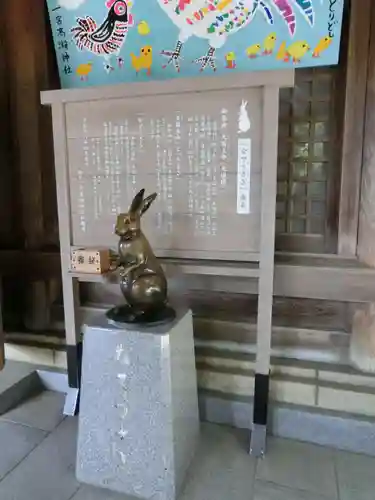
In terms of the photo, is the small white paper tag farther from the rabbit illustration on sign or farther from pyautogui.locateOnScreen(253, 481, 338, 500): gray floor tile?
pyautogui.locateOnScreen(253, 481, 338, 500): gray floor tile

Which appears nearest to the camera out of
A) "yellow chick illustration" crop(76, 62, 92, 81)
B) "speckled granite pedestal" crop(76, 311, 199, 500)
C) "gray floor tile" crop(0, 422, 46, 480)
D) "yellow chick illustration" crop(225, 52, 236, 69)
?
"speckled granite pedestal" crop(76, 311, 199, 500)

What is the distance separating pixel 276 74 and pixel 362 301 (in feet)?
3.31

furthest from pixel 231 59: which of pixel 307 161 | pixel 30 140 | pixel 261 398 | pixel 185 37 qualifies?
pixel 261 398

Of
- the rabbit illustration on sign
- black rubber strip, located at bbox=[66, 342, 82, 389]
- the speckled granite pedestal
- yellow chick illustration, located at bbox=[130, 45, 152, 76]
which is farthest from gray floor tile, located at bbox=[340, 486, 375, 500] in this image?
yellow chick illustration, located at bbox=[130, 45, 152, 76]

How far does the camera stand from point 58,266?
216cm

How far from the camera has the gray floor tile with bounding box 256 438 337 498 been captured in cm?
146

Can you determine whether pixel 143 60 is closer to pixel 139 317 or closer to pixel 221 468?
pixel 139 317

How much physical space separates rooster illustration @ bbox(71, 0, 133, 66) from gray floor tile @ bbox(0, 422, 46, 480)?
176cm

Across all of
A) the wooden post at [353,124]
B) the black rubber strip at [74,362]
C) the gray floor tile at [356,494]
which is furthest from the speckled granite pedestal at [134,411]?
the wooden post at [353,124]

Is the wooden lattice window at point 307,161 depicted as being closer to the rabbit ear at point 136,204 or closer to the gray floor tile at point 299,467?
the rabbit ear at point 136,204

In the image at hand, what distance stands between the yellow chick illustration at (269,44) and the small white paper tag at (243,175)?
459 mm

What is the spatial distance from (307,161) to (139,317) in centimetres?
101

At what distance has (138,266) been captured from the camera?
57.3 inches

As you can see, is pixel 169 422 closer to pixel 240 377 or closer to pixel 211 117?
pixel 240 377
